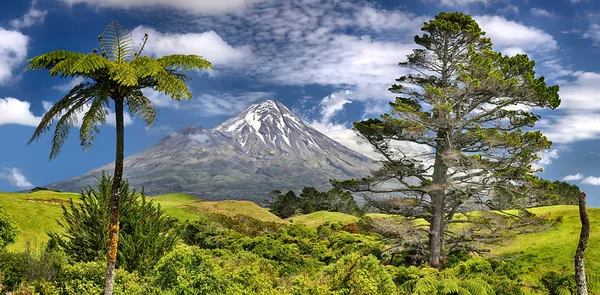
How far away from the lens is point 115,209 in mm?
11578

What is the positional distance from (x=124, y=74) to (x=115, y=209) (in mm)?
3763

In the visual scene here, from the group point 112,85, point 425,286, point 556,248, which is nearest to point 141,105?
point 112,85

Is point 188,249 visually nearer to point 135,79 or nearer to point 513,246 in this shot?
point 135,79

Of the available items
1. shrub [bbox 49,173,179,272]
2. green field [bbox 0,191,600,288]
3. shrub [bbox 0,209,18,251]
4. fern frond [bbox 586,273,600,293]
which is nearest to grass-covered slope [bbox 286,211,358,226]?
green field [bbox 0,191,600,288]

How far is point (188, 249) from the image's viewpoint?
11.1 m

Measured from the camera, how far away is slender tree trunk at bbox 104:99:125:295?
36.8 ft

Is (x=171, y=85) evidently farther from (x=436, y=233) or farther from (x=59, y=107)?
(x=436, y=233)

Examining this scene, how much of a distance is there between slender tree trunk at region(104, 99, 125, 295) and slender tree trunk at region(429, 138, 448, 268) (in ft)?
53.1

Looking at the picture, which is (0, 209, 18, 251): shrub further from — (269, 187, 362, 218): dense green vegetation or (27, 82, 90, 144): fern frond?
(269, 187, 362, 218): dense green vegetation

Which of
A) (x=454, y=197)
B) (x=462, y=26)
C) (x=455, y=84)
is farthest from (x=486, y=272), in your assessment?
(x=462, y=26)

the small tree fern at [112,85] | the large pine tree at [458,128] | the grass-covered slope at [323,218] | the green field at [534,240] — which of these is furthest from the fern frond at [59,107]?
the grass-covered slope at [323,218]

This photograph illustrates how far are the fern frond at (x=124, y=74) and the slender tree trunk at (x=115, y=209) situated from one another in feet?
3.87

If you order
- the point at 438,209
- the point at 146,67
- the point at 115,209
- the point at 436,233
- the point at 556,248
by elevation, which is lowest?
the point at 556,248

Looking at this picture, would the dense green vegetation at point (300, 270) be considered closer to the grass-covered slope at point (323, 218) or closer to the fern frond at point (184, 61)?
the fern frond at point (184, 61)
